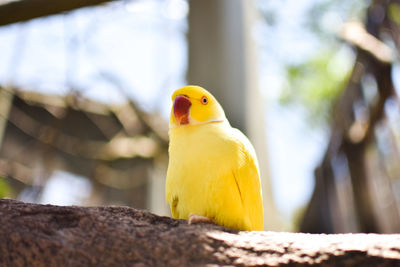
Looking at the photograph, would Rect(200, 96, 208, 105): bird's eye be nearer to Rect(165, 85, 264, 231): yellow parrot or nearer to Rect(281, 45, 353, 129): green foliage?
Rect(165, 85, 264, 231): yellow parrot

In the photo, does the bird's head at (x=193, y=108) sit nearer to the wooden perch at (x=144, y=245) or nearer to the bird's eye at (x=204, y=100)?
the bird's eye at (x=204, y=100)

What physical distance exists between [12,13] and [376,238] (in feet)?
9.99

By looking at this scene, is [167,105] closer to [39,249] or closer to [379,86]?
[379,86]

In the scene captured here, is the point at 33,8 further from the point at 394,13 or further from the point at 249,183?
the point at 394,13

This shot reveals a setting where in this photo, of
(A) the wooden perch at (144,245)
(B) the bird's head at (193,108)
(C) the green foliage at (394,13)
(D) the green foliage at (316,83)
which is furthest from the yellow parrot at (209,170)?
(D) the green foliage at (316,83)

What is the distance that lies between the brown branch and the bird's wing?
6.93 feet

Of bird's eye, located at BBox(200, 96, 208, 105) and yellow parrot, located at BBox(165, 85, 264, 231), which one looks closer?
yellow parrot, located at BBox(165, 85, 264, 231)

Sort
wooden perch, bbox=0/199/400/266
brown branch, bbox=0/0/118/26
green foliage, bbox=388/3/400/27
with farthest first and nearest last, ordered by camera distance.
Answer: green foliage, bbox=388/3/400/27 < brown branch, bbox=0/0/118/26 < wooden perch, bbox=0/199/400/266

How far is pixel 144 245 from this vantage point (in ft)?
3.42

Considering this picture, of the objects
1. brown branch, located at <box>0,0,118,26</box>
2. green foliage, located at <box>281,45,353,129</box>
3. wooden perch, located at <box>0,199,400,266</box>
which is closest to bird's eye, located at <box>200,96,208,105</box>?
wooden perch, located at <box>0,199,400,266</box>

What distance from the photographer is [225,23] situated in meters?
3.04

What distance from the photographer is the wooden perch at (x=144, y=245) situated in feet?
3.30

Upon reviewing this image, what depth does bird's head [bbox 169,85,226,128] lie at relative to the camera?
54.8 inches

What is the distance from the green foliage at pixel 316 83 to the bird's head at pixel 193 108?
6250 millimetres
